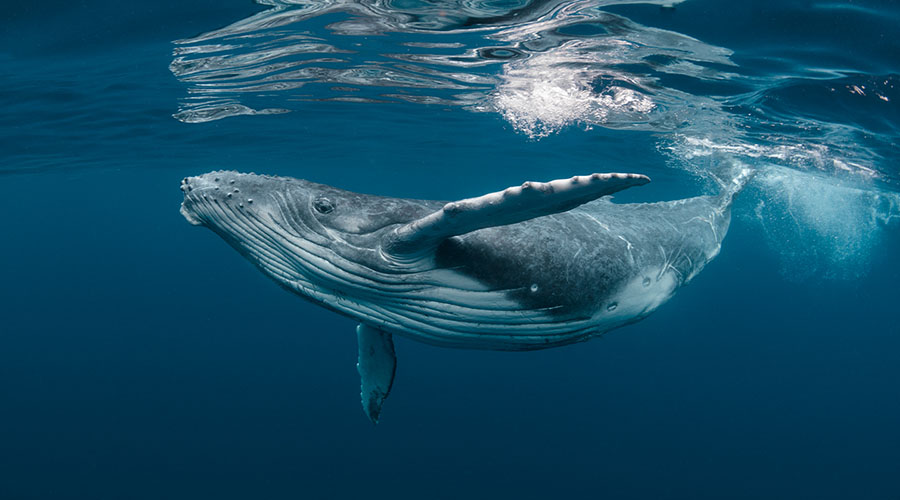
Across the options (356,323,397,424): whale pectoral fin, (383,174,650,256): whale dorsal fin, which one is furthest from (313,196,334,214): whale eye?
(356,323,397,424): whale pectoral fin

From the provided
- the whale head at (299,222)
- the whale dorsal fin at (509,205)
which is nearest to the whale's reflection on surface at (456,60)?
the whale head at (299,222)

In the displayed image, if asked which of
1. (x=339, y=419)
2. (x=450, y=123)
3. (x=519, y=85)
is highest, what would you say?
(x=519, y=85)

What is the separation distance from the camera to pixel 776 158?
59.2ft

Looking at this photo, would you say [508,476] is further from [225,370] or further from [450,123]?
[225,370]

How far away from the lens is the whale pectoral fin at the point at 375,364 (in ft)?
16.3

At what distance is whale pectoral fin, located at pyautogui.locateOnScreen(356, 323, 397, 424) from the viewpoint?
4.98 metres

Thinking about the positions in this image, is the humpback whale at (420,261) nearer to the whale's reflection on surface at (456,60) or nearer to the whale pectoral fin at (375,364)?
the whale pectoral fin at (375,364)

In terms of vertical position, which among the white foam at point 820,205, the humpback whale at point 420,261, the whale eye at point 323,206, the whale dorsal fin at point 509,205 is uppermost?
the whale dorsal fin at point 509,205

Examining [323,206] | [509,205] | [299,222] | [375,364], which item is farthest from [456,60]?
[509,205]

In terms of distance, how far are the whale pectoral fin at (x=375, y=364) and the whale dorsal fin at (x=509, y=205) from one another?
1.98 metres

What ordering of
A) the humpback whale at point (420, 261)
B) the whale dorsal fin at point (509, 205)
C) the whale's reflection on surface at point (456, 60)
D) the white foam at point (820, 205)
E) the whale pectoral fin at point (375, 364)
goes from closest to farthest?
the whale dorsal fin at point (509, 205)
the humpback whale at point (420, 261)
the whale pectoral fin at point (375, 364)
the whale's reflection on surface at point (456, 60)
the white foam at point (820, 205)

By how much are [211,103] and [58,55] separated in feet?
17.0

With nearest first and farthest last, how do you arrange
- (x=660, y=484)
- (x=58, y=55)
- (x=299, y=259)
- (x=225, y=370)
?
1. (x=299, y=259)
2. (x=58, y=55)
3. (x=660, y=484)
4. (x=225, y=370)

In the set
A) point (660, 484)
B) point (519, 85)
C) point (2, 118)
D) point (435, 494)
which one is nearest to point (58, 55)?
point (2, 118)
